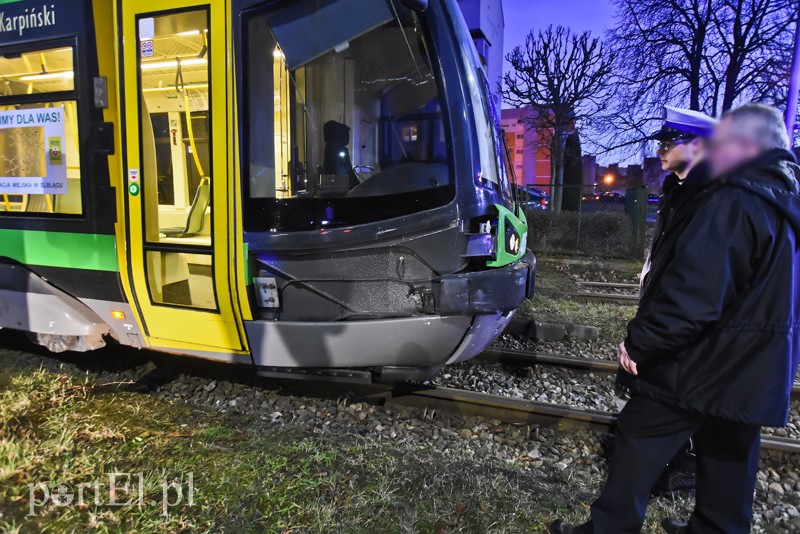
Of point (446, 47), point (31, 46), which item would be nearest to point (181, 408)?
point (31, 46)

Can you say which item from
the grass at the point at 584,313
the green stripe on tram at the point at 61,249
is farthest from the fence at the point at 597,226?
the green stripe on tram at the point at 61,249

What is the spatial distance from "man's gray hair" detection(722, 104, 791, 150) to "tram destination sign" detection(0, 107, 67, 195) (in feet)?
13.4

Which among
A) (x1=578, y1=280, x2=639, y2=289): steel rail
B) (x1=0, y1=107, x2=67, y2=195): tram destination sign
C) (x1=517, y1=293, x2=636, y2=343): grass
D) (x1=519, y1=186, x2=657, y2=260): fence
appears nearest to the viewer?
(x1=0, y1=107, x2=67, y2=195): tram destination sign

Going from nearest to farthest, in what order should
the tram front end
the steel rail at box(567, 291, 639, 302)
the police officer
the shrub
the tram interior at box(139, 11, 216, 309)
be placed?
the police officer
the tram front end
the tram interior at box(139, 11, 216, 309)
the steel rail at box(567, 291, 639, 302)
the shrub

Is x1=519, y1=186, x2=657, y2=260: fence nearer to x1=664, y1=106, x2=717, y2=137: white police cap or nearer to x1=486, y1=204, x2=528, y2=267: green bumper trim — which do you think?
x1=486, y1=204, x2=528, y2=267: green bumper trim

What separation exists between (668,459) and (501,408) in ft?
5.64

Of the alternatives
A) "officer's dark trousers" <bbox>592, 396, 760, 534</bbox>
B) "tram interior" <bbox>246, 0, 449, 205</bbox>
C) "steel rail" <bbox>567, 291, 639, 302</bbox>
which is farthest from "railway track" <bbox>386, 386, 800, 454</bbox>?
"steel rail" <bbox>567, 291, 639, 302</bbox>

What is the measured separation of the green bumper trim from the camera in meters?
3.12

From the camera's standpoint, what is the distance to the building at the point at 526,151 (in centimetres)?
1969

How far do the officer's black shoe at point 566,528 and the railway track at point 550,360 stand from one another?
2.25 meters

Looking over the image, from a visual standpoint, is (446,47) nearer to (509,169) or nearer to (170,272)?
(509,169)

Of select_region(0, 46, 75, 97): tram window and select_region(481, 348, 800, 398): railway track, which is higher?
select_region(0, 46, 75, 97): tram window

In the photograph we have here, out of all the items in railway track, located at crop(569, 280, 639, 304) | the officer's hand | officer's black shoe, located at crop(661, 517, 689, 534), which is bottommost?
officer's black shoe, located at crop(661, 517, 689, 534)

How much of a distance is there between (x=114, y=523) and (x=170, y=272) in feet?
5.94
